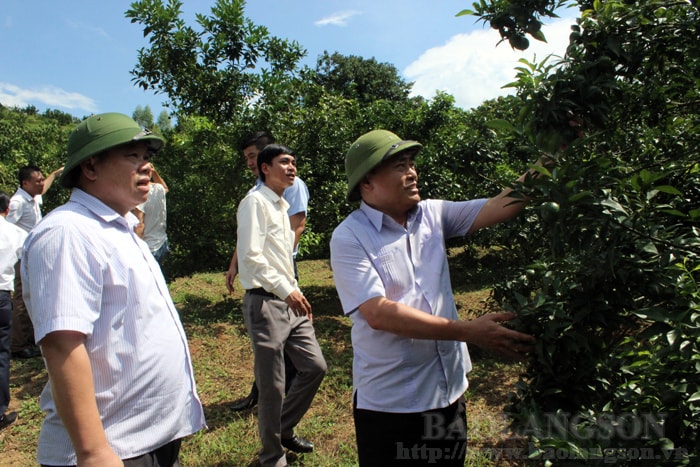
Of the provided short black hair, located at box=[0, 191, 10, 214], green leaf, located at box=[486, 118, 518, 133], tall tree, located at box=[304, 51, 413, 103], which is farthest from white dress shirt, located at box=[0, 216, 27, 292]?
tall tree, located at box=[304, 51, 413, 103]

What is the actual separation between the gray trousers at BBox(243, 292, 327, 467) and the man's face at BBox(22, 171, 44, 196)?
183 inches

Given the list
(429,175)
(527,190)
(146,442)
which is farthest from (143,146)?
(429,175)

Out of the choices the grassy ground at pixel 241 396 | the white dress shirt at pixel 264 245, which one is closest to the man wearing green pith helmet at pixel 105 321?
→ the grassy ground at pixel 241 396

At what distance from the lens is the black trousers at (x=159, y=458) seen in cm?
160

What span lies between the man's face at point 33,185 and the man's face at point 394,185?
19.6ft

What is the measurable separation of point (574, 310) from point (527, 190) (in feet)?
1.43

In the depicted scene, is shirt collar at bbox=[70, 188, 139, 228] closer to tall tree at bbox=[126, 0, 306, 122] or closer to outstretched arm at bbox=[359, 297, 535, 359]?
outstretched arm at bbox=[359, 297, 535, 359]

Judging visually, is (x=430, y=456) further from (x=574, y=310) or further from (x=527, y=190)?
(x=527, y=190)

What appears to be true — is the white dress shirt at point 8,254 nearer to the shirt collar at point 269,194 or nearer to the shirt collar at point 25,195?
the shirt collar at point 25,195

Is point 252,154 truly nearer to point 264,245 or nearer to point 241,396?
point 264,245

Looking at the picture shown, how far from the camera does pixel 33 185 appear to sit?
650 centimetres

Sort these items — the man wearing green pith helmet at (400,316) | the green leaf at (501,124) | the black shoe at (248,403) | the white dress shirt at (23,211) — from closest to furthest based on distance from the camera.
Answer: the green leaf at (501,124) < the man wearing green pith helmet at (400,316) < the black shoe at (248,403) < the white dress shirt at (23,211)

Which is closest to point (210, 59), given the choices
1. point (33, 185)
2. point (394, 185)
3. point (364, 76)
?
point (33, 185)

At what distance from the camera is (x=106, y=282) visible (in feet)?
5.22
